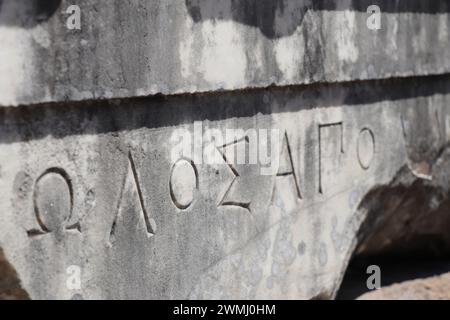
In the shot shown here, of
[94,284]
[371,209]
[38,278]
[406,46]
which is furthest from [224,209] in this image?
[406,46]

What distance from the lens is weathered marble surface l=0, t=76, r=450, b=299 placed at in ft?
7.36

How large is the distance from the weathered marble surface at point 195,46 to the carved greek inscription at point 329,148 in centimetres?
18

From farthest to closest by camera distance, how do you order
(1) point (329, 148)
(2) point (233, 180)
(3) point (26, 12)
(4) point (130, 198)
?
(1) point (329, 148)
(2) point (233, 180)
(4) point (130, 198)
(3) point (26, 12)

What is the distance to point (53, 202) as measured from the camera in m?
2.28

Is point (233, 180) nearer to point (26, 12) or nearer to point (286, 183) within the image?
point (286, 183)

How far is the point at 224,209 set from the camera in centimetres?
288

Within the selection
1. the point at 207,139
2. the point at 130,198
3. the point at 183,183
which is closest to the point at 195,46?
the point at 207,139

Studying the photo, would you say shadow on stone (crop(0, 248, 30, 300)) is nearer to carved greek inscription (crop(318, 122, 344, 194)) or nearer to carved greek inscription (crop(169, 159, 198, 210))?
carved greek inscription (crop(169, 159, 198, 210))

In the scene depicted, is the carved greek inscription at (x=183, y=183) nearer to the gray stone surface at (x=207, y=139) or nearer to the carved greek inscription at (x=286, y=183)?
the gray stone surface at (x=207, y=139)

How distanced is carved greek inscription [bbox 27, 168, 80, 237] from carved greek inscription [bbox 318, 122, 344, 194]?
1.26 meters

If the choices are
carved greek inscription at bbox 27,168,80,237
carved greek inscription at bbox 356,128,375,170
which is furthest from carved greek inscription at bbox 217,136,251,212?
carved greek inscription at bbox 356,128,375,170

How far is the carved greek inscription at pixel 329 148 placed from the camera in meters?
3.37

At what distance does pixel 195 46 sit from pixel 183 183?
0.39 meters

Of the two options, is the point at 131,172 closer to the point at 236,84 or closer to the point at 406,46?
the point at 236,84
